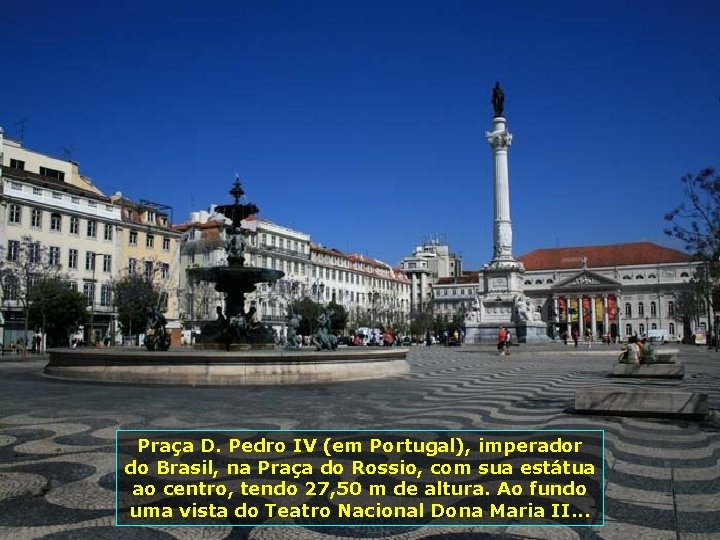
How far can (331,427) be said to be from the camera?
26.8 ft

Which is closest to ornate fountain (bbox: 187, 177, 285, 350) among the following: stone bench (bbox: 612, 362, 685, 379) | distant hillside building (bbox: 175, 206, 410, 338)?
stone bench (bbox: 612, 362, 685, 379)

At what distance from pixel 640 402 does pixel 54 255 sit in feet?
161

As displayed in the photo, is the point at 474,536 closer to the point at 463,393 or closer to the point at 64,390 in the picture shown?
the point at 463,393

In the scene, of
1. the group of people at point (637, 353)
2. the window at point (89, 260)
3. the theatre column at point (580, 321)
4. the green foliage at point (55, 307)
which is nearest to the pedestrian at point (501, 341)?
the group of people at point (637, 353)

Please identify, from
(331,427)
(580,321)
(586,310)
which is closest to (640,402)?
(331,427)

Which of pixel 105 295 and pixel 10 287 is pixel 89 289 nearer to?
pixel 105 295

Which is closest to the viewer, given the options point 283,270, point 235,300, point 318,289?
point 235,300

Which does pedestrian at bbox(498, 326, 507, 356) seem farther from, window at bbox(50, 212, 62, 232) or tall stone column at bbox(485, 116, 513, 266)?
window at bbox(50, 212, 62, 232)

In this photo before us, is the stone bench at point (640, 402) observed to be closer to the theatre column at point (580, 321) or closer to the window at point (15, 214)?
the window at point (15, 214)

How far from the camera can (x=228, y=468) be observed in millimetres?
5926

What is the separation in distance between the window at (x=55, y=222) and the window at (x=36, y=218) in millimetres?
1020

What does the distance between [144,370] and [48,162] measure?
4710 centimetres

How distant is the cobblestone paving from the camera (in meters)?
4.31

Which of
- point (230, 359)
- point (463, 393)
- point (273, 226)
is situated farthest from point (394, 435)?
point (273, 226)
